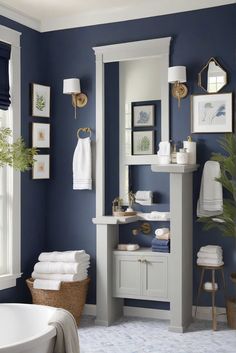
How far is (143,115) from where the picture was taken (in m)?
4.88

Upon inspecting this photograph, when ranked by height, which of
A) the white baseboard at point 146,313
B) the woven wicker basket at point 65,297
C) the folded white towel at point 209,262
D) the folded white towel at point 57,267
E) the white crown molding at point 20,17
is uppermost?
the white crown molding at point 20,17

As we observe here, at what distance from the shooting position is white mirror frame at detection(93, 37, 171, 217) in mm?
4750

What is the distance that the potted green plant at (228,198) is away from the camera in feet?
14.1

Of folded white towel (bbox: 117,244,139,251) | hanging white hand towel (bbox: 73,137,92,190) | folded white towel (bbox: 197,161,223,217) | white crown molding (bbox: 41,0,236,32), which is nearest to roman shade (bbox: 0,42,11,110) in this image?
white crown molding (bbox: 41,0,236,32)

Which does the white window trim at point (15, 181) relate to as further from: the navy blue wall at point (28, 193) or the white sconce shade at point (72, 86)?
the white sconce shade at point (72, 86)

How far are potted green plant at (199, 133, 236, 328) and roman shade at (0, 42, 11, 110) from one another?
1904 millimetres

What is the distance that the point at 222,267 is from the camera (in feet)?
14.6

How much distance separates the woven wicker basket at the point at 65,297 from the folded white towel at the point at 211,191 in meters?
1.30

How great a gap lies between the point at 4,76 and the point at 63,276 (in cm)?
187

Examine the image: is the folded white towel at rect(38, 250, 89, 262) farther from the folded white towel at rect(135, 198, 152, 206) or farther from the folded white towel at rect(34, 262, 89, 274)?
the folded white towel at rect(135, 198, 152, 206)

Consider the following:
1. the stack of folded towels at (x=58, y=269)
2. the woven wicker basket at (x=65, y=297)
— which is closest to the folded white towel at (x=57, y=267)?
the stack of folded towels at (x=58, y=269)

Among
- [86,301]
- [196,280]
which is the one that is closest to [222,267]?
[196,280]

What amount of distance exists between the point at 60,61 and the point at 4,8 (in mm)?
790

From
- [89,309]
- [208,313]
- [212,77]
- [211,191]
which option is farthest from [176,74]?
[89,309]
